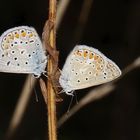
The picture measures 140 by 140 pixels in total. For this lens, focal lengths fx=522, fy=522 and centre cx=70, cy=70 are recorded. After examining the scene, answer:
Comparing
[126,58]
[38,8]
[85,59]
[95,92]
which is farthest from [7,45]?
[38,8]

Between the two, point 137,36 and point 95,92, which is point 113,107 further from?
point 95,92

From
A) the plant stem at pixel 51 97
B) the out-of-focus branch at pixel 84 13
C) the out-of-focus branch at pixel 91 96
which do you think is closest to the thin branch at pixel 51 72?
the plant stem at pixel 51 97

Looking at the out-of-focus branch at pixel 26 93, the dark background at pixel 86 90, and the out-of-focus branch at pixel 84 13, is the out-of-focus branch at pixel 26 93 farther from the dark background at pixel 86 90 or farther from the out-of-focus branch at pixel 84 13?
the dark background at pixel 86 90

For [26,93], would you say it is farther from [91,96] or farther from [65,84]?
[65,84]

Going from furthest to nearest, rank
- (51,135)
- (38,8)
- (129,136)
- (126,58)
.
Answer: (38,8) → (126,58) → (129,136) → (51,135)

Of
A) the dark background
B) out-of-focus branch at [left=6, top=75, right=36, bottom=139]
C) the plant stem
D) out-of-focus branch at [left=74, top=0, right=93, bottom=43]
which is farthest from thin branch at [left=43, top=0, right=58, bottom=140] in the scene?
the dark background

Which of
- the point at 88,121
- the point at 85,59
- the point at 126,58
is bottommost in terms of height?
the point at 88,121
